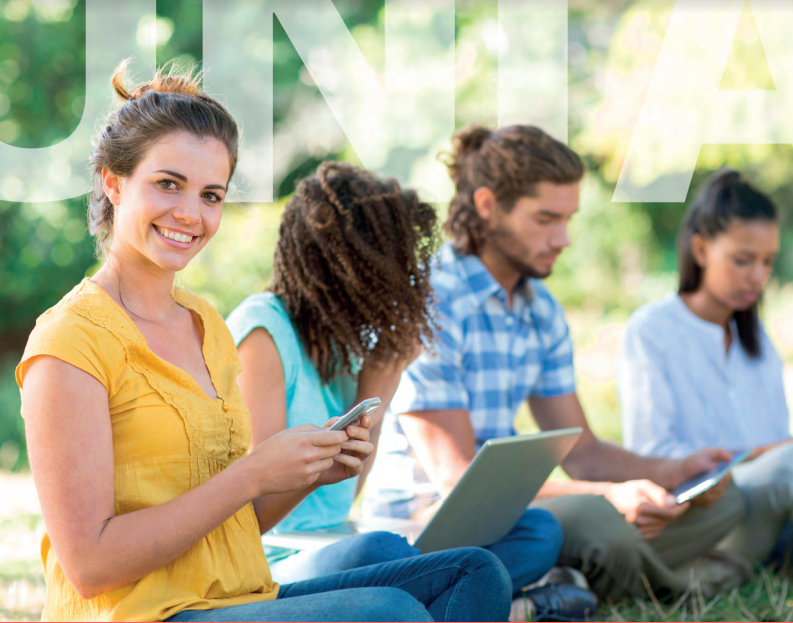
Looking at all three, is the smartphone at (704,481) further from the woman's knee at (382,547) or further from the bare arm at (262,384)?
the bare arm at (262,384)

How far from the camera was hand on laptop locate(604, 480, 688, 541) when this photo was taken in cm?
245

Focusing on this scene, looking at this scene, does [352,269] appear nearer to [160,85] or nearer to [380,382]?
[380,382]

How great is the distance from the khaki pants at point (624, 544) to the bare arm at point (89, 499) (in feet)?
4.53

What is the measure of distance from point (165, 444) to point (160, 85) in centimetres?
68

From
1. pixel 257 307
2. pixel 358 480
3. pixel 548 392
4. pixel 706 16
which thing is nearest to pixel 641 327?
pixel 548 392

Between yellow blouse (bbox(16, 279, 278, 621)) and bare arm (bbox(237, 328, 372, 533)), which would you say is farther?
bare arm (bbox(237, 328, 372, 533))

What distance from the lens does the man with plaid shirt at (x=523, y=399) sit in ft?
7.92

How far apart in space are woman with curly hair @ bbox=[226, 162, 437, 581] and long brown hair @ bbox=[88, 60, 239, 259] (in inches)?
18.3

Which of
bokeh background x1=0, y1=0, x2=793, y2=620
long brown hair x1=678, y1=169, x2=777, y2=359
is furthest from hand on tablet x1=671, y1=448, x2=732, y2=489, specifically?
bokeh background x1=0, y1=0, x2=793, y2=620

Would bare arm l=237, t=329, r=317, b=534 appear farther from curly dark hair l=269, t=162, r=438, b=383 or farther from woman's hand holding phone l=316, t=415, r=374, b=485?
woman's hand holding phone l=316, t=415, r=374, b=485

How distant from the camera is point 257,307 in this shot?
1995 millimetres

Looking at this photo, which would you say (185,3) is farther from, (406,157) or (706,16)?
(706,16)

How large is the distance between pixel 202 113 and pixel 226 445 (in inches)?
23.1

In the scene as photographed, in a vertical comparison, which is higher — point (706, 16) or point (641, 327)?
point (706, 16)
